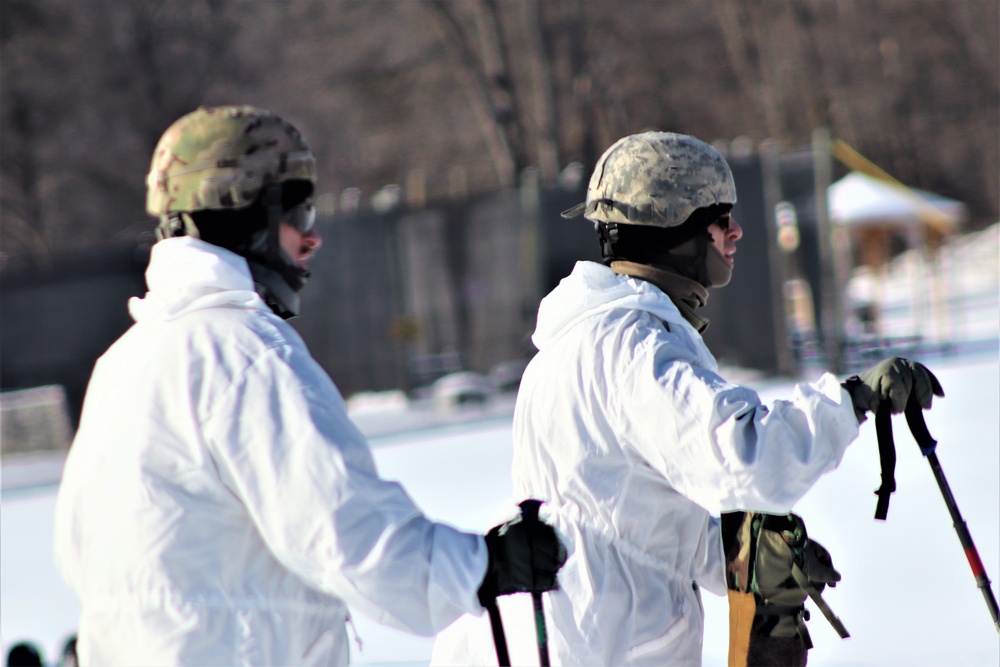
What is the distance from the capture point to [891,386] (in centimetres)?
228

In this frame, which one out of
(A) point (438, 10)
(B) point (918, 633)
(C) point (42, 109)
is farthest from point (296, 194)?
(C) point (42, 109)

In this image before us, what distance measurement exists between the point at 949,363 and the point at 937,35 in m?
32.0

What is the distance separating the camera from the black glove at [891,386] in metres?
2.26

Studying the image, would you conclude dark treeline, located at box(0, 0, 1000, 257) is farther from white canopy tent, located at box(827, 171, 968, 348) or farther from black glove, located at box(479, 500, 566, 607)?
black glove, located at box(479, 500, 566, 607)

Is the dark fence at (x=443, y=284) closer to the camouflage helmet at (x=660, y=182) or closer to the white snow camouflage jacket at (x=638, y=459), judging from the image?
the camouflage helmet at (x=660, y=182)

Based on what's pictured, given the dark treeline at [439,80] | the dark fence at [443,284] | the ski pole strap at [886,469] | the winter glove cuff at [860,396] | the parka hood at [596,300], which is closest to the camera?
the winter glove cuff at [860,396]

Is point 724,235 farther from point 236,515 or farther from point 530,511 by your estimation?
point 236,515

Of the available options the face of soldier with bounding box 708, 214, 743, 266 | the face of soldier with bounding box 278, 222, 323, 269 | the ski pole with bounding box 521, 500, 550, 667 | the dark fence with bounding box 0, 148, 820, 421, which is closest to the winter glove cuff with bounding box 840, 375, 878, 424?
the face of soldier with bounding box 708, 214, 743, 266

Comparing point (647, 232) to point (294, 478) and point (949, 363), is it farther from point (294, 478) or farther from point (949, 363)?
point (949, 363)

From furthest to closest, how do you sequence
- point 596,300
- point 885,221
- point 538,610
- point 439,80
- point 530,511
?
1. point 439,80
2. point 885,221
3. point 596,300
4. point 538,610
5. point 530,511

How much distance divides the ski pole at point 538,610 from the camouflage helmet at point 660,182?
34.1 inches

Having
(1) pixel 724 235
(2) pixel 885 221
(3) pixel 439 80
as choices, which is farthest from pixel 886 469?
(3) pixel 439 80

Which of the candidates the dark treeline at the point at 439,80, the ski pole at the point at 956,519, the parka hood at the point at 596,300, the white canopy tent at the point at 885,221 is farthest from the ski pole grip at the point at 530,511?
the white canopy tent at the point at 885,221

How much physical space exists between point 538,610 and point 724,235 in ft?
3.21
